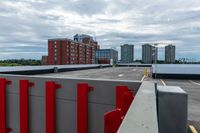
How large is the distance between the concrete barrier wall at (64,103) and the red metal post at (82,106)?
8 centimetres

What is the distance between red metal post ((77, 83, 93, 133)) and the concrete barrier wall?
79mm

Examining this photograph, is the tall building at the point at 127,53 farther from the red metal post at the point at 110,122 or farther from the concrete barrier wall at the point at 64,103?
the red metal post at the point at 110,122

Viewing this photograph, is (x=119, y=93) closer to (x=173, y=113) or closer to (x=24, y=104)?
(x=173, y=113)

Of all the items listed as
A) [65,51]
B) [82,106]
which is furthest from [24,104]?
[65,51]

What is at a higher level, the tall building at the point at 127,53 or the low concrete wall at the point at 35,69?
the tall building at the point at 127,53

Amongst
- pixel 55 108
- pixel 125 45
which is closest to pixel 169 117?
pixel 55 108

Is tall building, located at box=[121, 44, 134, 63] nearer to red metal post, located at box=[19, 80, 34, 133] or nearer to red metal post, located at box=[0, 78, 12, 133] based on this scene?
red metal post, located at box=[0, 78, 12, 133]

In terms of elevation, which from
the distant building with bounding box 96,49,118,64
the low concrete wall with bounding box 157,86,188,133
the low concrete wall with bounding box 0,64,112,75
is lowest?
the low concrete wall with bounding box 0,64,112,75

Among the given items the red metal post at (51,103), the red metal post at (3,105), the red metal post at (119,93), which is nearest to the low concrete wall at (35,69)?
the red metal post at (3,105)

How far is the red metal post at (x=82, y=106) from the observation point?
4.01 meters

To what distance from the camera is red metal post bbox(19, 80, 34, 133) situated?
472 centimetres

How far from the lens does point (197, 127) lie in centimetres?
641

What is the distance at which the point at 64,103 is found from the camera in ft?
14.2

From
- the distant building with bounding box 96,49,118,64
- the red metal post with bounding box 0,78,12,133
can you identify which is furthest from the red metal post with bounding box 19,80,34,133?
the distant building with bounding box 96,49,118,64
